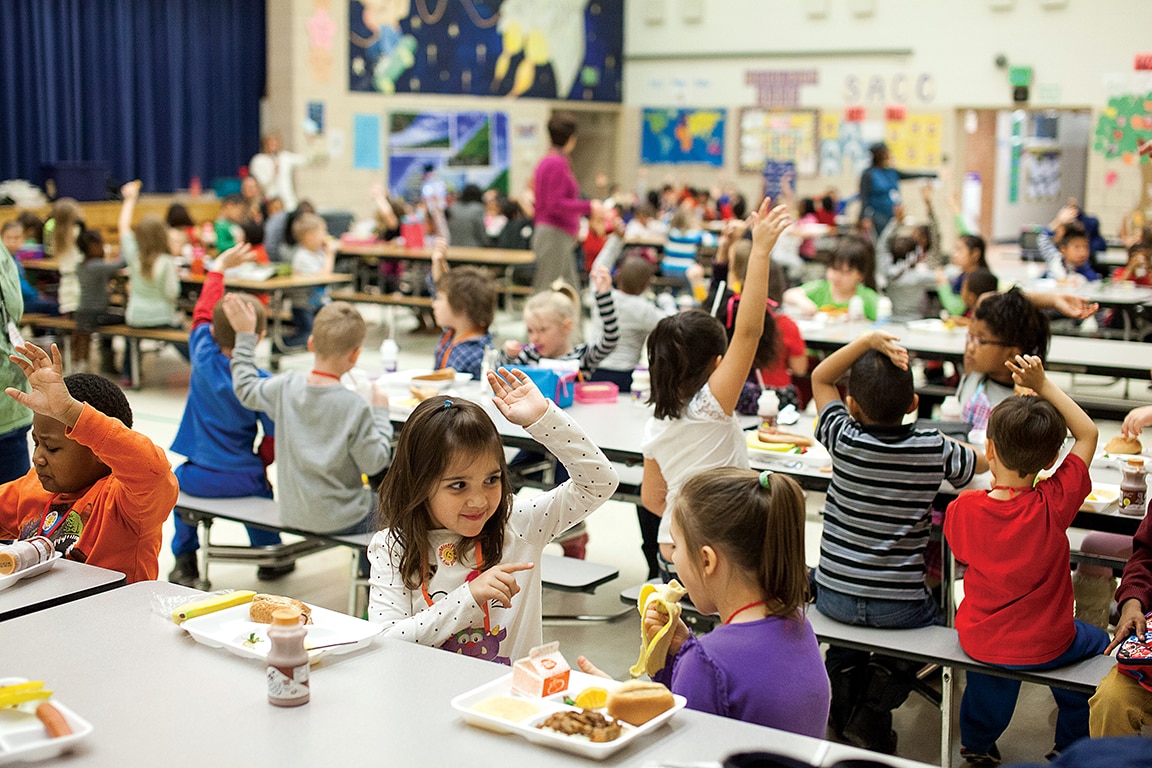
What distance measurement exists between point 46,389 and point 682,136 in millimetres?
17069

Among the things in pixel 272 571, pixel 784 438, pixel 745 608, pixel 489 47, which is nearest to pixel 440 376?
pixel 272 571

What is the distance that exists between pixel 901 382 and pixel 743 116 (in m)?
15.8

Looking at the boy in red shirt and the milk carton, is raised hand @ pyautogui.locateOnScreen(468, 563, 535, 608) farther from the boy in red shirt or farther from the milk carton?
the boy in red shirt

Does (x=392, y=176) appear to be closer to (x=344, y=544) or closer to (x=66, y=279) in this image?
(x=66, y=279)

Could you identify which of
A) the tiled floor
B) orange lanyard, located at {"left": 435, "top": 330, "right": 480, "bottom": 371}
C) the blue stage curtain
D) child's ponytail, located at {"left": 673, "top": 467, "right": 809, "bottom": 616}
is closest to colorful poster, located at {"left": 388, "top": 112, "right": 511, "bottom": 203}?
the blue stage curtain

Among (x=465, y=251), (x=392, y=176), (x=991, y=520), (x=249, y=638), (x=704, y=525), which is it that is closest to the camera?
(x=704, y=525)

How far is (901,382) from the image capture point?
319cm

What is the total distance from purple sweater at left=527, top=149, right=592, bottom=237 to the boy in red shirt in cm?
586

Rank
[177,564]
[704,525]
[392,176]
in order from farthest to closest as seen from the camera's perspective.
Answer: [392,176], [177,564], [704,525]

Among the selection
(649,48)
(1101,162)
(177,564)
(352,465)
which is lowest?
(177,564)

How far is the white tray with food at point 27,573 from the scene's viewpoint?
2.58 meters

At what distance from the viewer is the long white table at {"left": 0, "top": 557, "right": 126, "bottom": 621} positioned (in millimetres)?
2512

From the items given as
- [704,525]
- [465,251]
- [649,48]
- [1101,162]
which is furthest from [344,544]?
[649,48]

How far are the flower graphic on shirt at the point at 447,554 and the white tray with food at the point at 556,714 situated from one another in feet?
1.53
